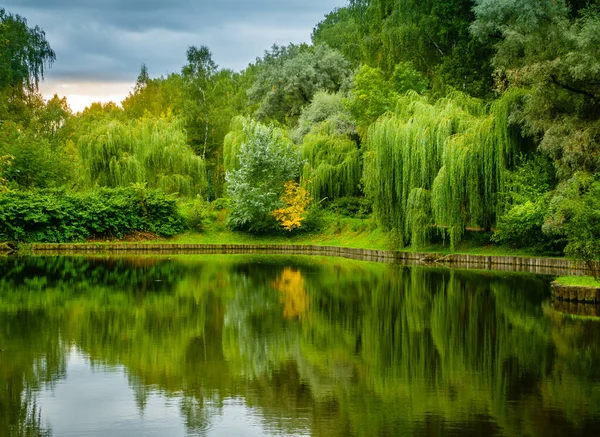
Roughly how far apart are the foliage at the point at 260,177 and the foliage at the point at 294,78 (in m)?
9.82

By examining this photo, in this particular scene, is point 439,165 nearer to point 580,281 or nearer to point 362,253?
point 362,253

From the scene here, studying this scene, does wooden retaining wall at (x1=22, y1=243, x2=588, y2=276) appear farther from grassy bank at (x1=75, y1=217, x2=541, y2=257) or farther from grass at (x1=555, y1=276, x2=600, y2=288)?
grass at (x1=555, y1=276, x2=600, y2=288)

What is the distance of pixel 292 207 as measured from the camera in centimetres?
4606

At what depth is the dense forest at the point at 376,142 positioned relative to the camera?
29922 mm

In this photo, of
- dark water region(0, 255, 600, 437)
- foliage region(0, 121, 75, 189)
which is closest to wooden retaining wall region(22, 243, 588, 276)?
foliage region(0, 121, 75, 189)

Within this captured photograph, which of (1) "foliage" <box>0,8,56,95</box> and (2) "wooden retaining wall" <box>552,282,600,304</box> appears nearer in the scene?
(2) "wooden retaining wall" <box>552,282,600,304</box>

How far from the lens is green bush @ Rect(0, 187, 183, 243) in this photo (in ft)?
139

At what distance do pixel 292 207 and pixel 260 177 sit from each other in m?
2.79

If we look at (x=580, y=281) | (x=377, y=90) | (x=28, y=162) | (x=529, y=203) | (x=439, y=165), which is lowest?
(x=580, y=281)

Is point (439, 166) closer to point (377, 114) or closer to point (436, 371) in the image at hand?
point (377, 114)

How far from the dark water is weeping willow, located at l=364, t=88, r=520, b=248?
9.52 m

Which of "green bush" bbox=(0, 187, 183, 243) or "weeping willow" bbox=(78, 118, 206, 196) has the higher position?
"weeping willow" bbox=(78, 118, 206, 196)

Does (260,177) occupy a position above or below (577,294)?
above

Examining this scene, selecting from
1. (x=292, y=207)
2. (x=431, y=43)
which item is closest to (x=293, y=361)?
(x=292, y=207)
